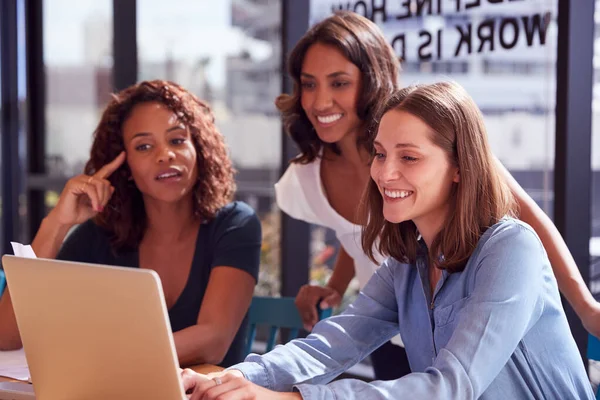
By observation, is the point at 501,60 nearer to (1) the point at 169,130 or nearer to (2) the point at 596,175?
(2) the point at 596,175

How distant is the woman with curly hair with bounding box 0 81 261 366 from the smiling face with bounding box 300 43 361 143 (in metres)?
0.35

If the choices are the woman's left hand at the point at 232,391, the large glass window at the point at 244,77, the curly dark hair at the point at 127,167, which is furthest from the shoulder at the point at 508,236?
the large glass window at the point at 244,77

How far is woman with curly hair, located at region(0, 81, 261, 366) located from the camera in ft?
7.49

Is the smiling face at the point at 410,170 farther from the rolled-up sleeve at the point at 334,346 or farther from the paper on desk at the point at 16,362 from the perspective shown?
the paper on desk at the point at 16,362

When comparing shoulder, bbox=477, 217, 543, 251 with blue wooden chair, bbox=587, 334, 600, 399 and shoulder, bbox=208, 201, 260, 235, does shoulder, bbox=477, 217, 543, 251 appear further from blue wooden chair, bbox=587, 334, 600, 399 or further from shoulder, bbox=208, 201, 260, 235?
shoulder, bbox=208, 201, 260, 235

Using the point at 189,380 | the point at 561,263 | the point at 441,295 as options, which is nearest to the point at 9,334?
the point at 189,380

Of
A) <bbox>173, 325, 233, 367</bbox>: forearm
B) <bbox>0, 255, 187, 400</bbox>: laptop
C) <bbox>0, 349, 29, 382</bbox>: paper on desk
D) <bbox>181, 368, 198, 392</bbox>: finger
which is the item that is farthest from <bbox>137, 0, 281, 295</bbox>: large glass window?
<bbox>0, 255, 187, 400</bbox>: laptop

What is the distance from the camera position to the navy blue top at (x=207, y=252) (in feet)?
7.41

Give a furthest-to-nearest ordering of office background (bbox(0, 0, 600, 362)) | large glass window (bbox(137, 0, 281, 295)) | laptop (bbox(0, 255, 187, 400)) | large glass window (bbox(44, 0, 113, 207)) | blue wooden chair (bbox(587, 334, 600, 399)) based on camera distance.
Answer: large glass window (bbox(44, 0, 113, 207)), large glass window (bbox(137, 0, 281, 295)), office background (bbox(0, 0, 600, 362)), blue wooden chair (bbox(587, 334, 600, 399)), laptop (bbox(0, 255, 187, 400))

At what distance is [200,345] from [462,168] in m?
0.87

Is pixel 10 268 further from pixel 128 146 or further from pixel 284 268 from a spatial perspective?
pixel 284 268

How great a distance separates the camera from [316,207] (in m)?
2.47

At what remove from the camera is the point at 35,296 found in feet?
4.38

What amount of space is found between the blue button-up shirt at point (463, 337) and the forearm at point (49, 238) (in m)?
1.05
